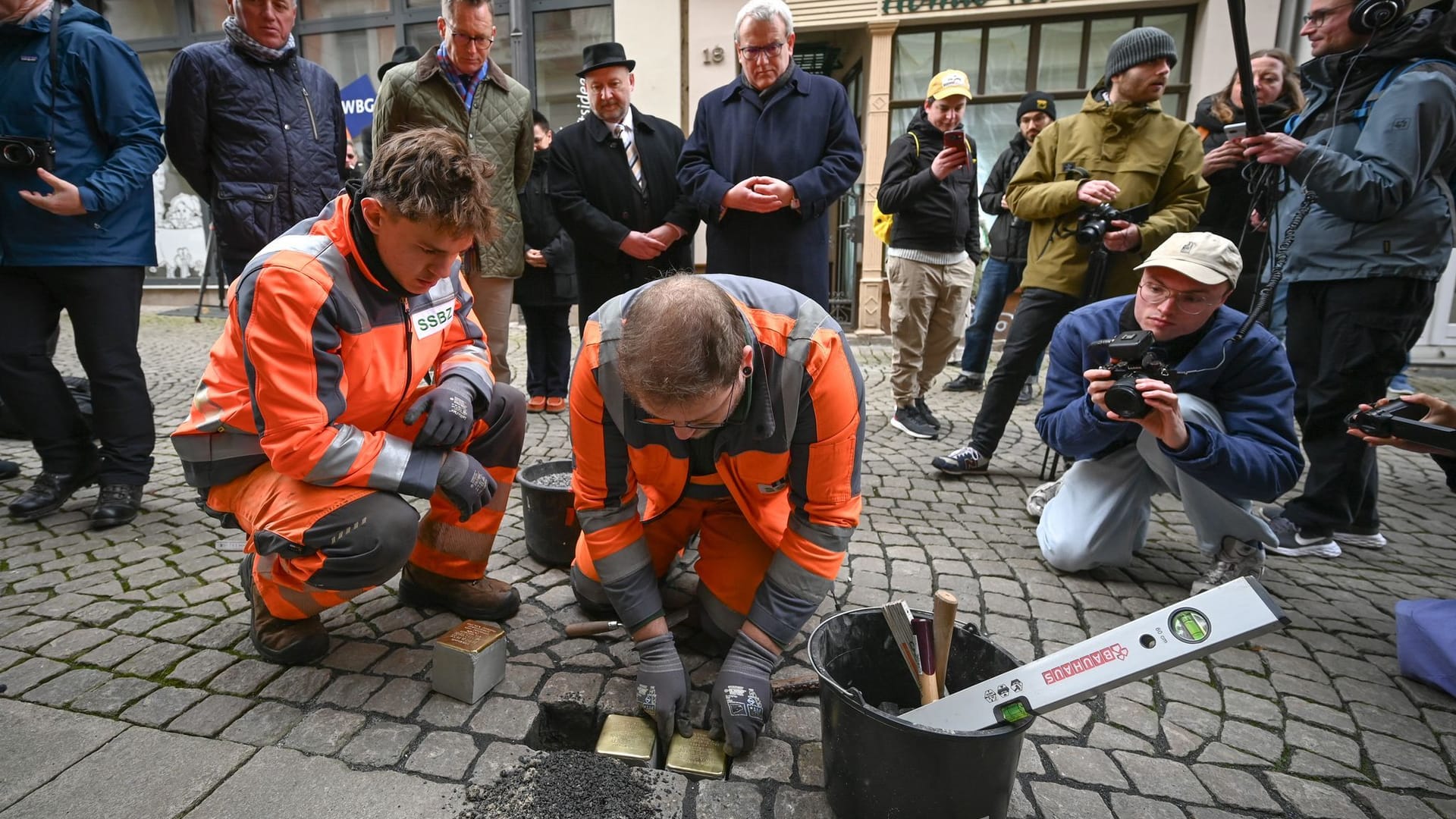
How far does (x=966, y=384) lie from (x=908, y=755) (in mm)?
5164

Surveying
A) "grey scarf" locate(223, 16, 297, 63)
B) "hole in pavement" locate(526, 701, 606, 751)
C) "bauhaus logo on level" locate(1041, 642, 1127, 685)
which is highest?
"grey scarf" locate(223, 16, 297, 63)

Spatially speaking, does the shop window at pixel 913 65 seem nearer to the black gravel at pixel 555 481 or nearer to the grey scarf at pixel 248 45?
the grey scarf at pixel 248 45

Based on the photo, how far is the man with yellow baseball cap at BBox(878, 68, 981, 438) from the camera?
5043 mm

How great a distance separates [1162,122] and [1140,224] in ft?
1.67

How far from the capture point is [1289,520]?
3.52 m

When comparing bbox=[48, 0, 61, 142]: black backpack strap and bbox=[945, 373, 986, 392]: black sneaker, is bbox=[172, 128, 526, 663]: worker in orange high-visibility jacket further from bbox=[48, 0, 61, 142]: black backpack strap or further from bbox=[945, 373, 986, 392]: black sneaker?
bbox=[945, 373, 986, 392]: black sneaker

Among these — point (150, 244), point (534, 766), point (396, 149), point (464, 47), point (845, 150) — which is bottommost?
point (534, 766)

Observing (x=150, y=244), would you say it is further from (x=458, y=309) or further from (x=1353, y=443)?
(x=1353, y=443)

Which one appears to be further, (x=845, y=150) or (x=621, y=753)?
(x=845, y=150)

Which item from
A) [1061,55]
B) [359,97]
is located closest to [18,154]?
[359,97]

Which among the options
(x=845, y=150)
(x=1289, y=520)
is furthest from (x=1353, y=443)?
(x=845, y=150)

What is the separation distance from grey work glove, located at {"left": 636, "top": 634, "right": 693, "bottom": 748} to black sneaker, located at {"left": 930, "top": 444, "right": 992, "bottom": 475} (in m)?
2.52

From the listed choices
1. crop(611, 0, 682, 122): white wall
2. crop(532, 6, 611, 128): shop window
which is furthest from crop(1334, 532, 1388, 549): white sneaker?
crop(532, 6, 611, 128): shop window

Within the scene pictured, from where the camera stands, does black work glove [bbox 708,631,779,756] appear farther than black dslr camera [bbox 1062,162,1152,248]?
No
